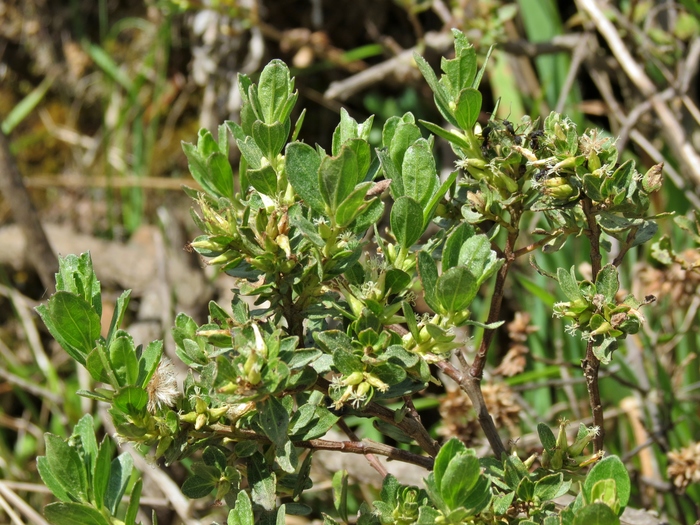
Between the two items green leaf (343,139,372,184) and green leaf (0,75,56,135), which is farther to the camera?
green leaf (0,75,56,135)

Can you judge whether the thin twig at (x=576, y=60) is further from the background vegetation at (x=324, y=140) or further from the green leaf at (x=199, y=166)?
the green leaf at (x=199, y=166)

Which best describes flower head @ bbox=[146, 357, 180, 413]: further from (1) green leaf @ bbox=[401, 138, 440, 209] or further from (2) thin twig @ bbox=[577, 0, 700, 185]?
(2) thin twig @ bbox=[577, 0, 700, 185]

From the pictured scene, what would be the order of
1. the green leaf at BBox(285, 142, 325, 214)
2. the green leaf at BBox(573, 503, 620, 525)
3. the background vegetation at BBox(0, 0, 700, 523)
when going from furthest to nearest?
the background vegetation at BBox(0, 0, 700, 523) → the green leaf at BBox(285, 142, 325, 214) → the green leaf at BBox(573, 503, 620, 525)

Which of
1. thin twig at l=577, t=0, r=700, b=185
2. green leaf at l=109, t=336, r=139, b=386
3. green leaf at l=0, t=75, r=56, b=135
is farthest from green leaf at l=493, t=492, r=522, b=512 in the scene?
green leaf at l=0, t=75, r=56, b=135

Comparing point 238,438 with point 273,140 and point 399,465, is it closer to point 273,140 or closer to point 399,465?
point 273,140

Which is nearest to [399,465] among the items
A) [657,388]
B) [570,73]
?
[657,388]
